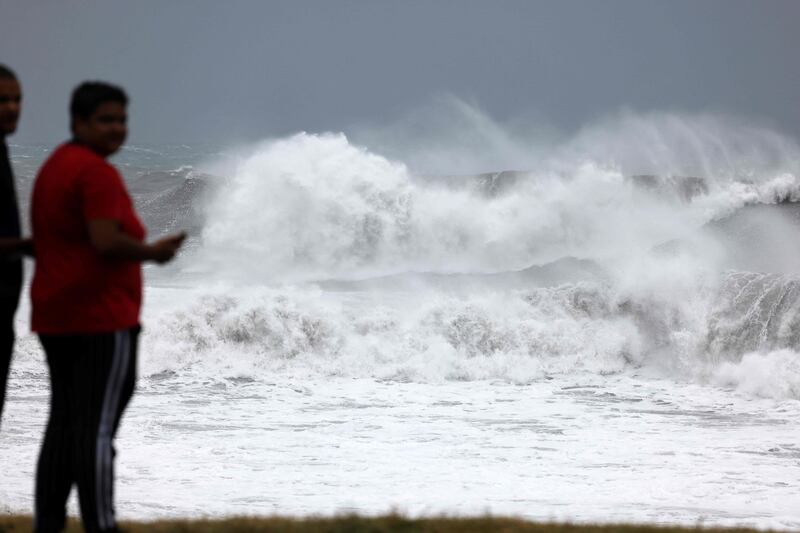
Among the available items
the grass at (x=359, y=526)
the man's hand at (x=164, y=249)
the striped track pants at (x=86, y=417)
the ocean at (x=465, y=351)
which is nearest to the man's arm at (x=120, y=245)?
the man's hand at (x=164, y=249)

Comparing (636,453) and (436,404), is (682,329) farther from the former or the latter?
(636,453)

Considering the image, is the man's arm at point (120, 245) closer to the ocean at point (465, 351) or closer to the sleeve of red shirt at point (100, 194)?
the sleeve of red shirt at point (100, 194)

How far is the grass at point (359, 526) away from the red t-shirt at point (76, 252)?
0.94 m

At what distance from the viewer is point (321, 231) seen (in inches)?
943

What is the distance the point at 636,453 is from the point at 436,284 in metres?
12.9

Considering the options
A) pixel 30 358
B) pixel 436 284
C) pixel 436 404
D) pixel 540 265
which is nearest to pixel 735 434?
pixel 436 404

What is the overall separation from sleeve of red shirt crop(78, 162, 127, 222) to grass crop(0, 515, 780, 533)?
4.17ft

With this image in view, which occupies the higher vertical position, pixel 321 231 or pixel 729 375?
pixel 321 231

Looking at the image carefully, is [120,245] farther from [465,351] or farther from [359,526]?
[465,351]

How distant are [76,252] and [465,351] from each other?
13.2 metres

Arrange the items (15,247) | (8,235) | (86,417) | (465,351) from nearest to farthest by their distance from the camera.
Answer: (86,417), (15,247), (8,235), (465,351)

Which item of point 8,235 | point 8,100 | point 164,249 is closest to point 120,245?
point 164,249

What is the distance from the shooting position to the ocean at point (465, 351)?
8.20m

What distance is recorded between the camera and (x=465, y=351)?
52.4ft
